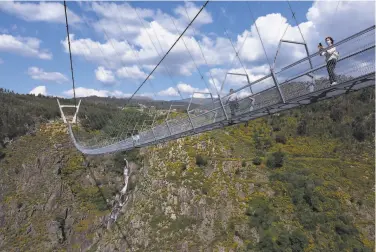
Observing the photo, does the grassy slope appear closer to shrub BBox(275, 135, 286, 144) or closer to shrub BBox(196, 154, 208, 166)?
shrub BBox(275, 135, 286, 144)

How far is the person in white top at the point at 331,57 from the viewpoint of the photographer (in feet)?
19.6

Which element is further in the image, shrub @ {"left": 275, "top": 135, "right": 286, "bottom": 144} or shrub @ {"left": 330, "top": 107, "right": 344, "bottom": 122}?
shrub @ {"left": 330, "top": 107, "right": 344, "bottom": 122}

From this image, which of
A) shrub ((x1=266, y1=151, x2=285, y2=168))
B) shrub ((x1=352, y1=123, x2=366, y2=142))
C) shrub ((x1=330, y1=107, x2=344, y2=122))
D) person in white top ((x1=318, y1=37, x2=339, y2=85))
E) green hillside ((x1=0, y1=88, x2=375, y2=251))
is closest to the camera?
person in white top ((x1=318, y1=37, x2=339, y2=85))

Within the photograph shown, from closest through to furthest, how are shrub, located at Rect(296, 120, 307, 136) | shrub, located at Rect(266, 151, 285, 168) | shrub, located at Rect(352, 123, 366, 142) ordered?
shrub, located at Rect(266, 151, 285, 168)
shrub, located at Rect(352, 123, 366, 142)
shrub, located at Rect(296, 120, 307, 136)

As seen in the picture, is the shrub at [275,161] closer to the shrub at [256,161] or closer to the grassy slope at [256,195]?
the grassy slope at [256,195]

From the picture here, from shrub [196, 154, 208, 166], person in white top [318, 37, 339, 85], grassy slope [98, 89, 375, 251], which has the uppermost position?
person in white top [318, 37, 339, 85]

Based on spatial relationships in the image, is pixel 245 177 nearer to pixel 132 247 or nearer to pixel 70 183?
pixel 132 247

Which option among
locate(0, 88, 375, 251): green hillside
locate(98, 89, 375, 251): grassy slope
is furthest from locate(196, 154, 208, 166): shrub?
locate(98, 89, 375, 251): grassy slope

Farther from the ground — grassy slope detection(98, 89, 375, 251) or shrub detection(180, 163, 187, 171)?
shrub detection(180, 163, 187, 171)

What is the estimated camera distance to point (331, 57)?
236 inches

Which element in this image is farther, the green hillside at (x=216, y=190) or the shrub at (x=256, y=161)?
the shrub at (x=256, y=161)

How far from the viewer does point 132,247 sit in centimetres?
2812

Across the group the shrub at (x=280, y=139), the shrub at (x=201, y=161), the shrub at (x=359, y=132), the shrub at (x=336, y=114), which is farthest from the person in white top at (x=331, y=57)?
the shrub at (x=336, y=114)

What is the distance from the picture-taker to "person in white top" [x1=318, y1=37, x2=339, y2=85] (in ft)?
19.6
